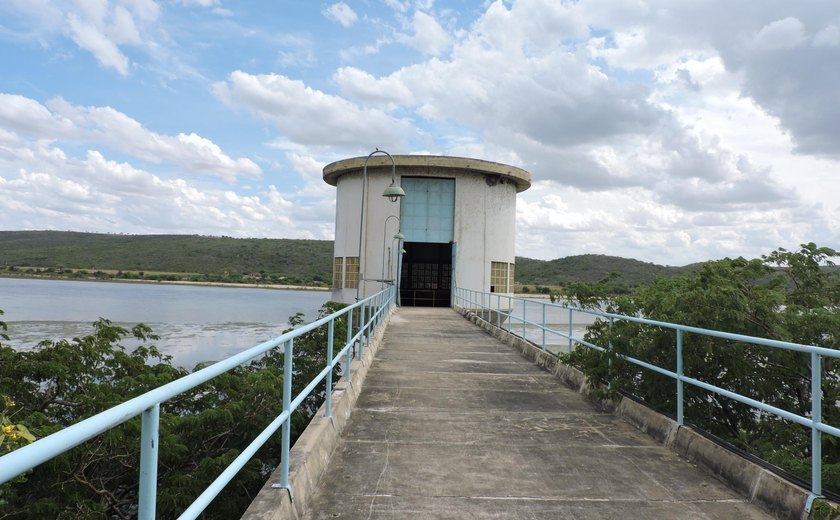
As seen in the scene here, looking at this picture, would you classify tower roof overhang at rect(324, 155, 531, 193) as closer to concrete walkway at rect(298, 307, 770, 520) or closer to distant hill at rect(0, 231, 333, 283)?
concrete walkway at rect(298, 307, 770, 520)

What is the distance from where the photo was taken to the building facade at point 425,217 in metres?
29.0

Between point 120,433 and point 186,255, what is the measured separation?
127 m

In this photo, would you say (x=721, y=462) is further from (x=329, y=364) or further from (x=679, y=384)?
(x=329, y=364)

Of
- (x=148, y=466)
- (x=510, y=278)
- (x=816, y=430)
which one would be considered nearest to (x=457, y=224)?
(x=510, y=278)

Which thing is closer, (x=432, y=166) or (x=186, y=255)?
(x=432, y=166)

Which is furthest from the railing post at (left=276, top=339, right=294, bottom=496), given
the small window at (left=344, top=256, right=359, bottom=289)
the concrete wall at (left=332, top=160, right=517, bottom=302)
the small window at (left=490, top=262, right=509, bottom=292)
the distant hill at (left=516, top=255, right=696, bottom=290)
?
the distant hill at (left=516, top=255, right=696, bottom=290)

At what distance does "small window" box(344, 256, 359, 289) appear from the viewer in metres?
29.5

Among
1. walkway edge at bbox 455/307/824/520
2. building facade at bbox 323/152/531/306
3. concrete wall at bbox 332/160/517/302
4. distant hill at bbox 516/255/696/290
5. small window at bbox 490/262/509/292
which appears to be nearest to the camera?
walkway edge at bbox 455/307/824/520

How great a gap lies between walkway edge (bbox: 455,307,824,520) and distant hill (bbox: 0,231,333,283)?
10151 centimetres

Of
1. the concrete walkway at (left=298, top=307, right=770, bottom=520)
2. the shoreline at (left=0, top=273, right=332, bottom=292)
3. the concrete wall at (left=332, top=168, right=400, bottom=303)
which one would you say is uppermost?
the concrete wall at (left=332, top=168, right=400, bottom=303)

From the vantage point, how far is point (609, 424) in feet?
22.8

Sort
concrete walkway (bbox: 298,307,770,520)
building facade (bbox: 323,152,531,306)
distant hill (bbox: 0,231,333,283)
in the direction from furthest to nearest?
distant hill (bbox: 0,231,333,283) → building facade (bbox: 323,152,531,306) → concrete walkway (bbox: 298,307,770,520)

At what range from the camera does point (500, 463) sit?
534cm

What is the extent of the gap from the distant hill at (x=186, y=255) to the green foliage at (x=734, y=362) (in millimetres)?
100745
